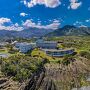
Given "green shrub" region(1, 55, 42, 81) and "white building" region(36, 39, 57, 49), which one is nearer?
"green shrub" region(1, 55, 42, 81)

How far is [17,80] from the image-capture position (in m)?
66.6

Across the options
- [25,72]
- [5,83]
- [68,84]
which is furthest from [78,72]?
[25,72]

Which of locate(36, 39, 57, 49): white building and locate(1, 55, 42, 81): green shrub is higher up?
locate(36, 39, 57, 49): white building

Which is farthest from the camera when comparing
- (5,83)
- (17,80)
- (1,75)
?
(1,75)

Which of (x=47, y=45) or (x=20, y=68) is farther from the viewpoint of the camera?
(x=47, y=45)

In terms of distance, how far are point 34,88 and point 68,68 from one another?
5.61m

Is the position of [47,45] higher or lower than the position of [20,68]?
higher

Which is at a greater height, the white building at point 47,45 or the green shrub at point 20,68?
the white building at point 47,45

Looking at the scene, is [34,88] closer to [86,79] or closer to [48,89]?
[48,89]

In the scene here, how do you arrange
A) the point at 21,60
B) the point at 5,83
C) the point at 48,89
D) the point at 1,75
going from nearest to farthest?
the point at 48,89
the point at 5,83
the point at 1,75
the point at 21,60

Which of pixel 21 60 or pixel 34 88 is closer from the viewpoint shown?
pixel 34 88

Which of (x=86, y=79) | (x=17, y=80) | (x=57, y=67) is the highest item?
(x=57, y=67)

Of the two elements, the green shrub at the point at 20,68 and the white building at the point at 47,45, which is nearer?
the green shrub at the point at 20,68

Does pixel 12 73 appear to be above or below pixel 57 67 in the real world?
below
